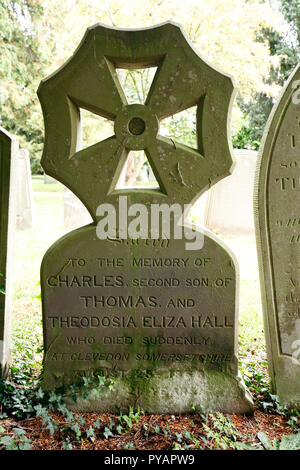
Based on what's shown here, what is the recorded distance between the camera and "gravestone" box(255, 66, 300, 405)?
2.92 m

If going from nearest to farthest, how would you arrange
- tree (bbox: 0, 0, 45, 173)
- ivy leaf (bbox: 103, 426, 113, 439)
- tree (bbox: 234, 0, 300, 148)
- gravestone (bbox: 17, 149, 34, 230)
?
1. ivy leaf (bbox: 103, 426, 113, 439)
2. gravestone (bbox: 17, 149, 34, 230)
3. tree (bbox: 0, 0, 45, 173)
4. tree (bbox: 234, 0, 300, 148)

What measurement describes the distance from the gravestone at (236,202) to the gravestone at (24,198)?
4.25 m

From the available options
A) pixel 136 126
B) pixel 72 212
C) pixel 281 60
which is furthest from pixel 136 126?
pixel 281 60

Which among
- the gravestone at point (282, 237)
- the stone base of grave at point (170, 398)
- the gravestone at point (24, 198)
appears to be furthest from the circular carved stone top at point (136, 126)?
the gravestone at point (24, 198)

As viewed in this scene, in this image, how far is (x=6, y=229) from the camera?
10.2 feet

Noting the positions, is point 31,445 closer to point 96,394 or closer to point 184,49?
point 96,394

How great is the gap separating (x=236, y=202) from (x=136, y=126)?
6.28 meters

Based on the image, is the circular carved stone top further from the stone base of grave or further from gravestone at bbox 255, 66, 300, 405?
the stone base of grave

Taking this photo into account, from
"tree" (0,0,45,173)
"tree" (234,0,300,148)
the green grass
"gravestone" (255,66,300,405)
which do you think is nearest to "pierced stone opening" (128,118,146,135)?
"gravestone" (255,66,300,405)

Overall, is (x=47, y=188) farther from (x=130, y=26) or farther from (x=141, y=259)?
(x=141, y=259)

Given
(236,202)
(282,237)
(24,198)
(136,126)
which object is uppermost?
(24,198)

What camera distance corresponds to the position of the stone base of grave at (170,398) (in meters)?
2.96

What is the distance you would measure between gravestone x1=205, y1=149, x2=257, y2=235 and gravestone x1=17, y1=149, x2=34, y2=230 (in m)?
4.25

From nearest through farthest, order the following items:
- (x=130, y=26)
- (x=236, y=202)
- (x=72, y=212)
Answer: (x=72, y=212) → (x=236, y=202) → (x=130, y=26)
